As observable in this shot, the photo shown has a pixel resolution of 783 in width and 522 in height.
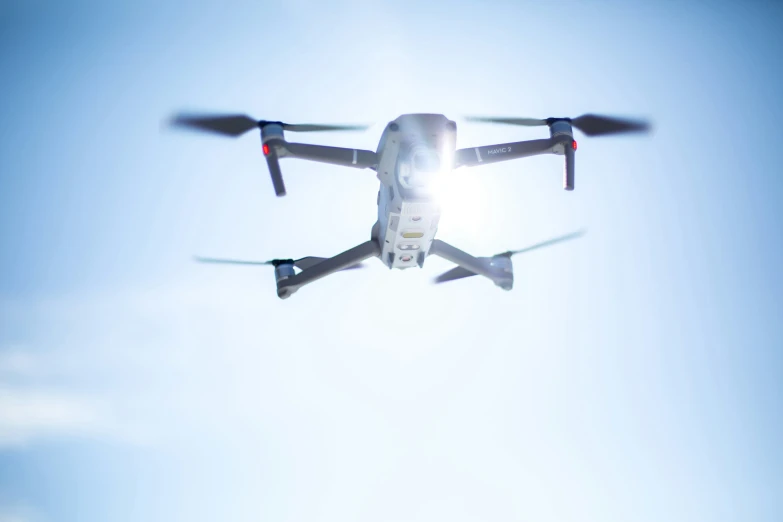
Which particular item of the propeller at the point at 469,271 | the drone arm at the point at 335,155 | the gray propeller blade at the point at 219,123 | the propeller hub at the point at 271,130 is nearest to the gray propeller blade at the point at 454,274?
the propeller at the point at 469,271

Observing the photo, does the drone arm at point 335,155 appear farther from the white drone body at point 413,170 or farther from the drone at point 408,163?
the white drone body at point 413,170

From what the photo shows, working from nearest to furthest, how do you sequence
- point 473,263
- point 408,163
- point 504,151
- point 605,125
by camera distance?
1. point 408,163
2. point 504,151
3. point 605,125
4. point 473,263

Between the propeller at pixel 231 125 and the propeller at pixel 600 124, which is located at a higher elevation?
the propeller at pixel 600 124

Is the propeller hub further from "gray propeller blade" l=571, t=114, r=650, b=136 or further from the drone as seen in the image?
"gray propeller blade" l=571, t=114, r=650, b=136

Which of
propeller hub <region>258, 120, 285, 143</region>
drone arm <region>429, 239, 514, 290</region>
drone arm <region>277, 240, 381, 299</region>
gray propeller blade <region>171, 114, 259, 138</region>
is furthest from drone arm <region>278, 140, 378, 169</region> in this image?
drone arm <region>429, 239, 514, 290</region>

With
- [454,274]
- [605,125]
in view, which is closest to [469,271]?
[454,274]

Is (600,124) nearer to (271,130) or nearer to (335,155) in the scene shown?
(335,155)
